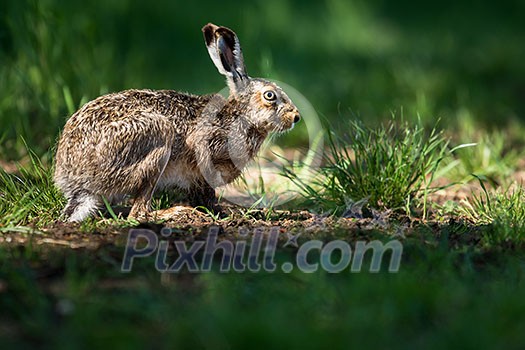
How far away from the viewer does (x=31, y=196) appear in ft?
Answer: 17.4

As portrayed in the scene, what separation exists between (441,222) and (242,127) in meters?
1.50

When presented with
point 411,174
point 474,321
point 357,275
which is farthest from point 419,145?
point 474,321

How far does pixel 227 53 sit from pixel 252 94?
0.33 m

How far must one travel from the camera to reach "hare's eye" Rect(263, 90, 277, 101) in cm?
573

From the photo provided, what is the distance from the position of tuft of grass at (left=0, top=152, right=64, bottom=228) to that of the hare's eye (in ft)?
5.00

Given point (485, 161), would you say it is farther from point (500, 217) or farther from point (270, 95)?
point (270, 95)

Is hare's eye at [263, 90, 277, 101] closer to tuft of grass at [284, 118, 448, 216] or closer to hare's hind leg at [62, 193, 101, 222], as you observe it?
tuft of grass at [284, 118, 448, 216]

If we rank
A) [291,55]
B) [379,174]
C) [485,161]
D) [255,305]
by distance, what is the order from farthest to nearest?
[291,55], [485,161], [379,174], [255,305]

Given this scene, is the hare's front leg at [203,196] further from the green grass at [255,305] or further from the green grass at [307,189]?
the green grass at [255,305]

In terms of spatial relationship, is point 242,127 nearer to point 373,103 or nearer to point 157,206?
point 157,206

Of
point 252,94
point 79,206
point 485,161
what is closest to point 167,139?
point 79,206

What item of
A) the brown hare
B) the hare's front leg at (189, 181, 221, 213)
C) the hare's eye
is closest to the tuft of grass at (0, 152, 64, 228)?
the brown hare

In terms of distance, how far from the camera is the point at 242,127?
5742mm

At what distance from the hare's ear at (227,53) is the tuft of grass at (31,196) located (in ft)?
4.46
